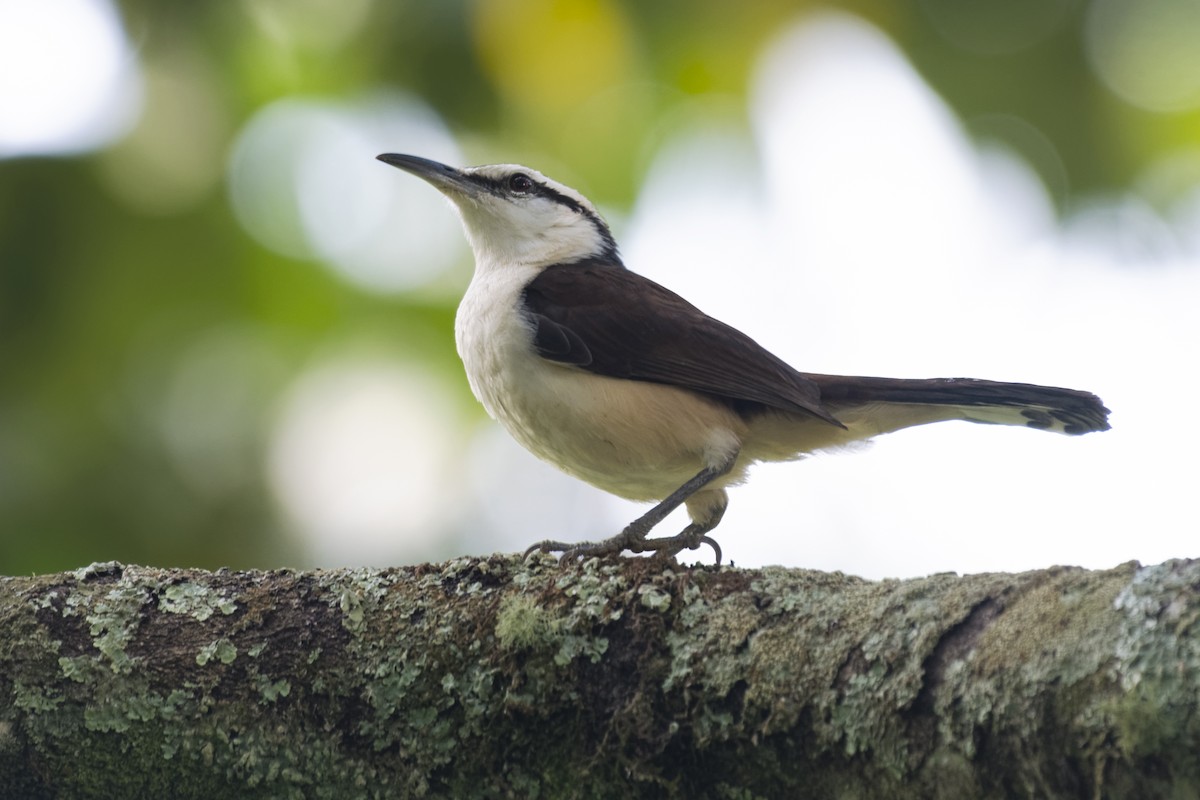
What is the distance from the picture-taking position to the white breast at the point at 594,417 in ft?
15.9

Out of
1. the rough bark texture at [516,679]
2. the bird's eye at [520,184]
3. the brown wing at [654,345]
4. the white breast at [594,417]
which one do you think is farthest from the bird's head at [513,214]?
the rough bark texture at [516,679]

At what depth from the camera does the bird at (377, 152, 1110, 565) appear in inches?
192

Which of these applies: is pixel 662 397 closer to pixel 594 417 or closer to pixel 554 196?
pixel 594 417

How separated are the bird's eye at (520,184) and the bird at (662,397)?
25.7 inches

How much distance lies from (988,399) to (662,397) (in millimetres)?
1446

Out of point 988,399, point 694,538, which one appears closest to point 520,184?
point 694,538

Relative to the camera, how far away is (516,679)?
2.98m

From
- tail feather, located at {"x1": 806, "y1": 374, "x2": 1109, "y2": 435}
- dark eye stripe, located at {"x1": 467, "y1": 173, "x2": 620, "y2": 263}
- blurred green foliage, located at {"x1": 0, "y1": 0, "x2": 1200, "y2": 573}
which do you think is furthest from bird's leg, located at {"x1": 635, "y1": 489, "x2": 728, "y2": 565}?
blurred green foliage, located at {"x1": 0, "y1": 0, "x2": 1200, "y2": 573}

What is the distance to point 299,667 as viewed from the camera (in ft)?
10.0

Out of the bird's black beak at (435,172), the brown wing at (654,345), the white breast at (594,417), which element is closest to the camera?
the white breast at (594,417)

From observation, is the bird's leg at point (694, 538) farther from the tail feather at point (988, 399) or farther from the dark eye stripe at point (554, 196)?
the dark eye stripe at point (554, 196)

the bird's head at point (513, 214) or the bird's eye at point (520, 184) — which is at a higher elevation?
the bird's eye at point (520, 184)

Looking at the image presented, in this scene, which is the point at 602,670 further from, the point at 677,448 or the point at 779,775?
the point at 677,448

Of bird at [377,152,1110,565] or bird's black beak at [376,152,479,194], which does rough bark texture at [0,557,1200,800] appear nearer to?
bird at [377,152,1110,565]
